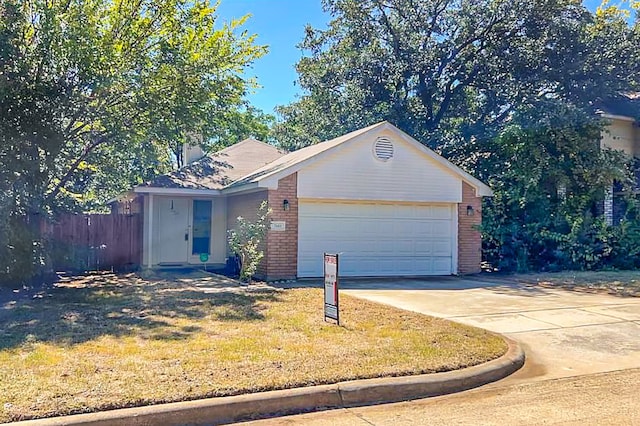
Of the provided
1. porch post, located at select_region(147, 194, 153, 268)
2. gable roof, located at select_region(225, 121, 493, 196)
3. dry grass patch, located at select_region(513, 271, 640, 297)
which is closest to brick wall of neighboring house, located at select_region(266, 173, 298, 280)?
gable roof, located at select_region(225, 121, 493, 196)

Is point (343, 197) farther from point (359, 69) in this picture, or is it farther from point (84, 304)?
point (359, 69)

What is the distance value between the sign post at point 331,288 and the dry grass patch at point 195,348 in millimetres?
249

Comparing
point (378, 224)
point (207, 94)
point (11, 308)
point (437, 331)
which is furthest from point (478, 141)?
point (11, 308)

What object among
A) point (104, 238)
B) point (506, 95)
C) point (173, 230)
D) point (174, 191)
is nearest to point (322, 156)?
point (174, 191)

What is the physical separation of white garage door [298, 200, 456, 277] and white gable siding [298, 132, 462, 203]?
1.33 feet

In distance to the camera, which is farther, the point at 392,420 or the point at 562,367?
the point at 562,367

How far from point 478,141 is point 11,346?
58.1 feet

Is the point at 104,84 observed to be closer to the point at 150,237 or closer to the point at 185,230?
the point at 150,237

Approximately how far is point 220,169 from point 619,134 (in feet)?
48.7

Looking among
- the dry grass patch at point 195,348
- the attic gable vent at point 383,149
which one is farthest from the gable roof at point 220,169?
the dry grass patch at point 195,348

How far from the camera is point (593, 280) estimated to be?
13906 mm

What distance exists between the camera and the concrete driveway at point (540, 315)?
6.53m

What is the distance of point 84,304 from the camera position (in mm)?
9719

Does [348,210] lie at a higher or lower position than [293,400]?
higher
